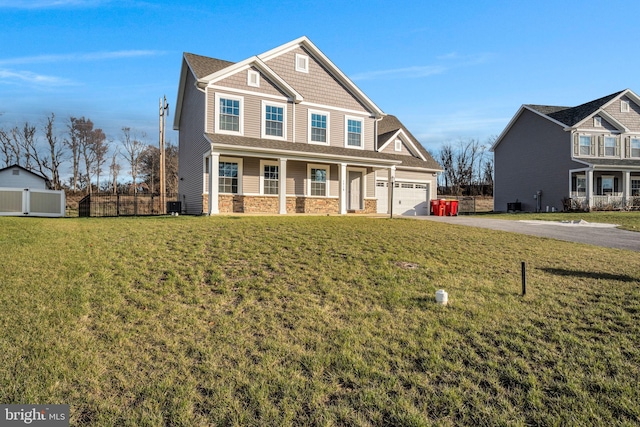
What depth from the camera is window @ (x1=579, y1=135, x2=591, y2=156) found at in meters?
26.3

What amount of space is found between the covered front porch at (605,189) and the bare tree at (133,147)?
140 ft

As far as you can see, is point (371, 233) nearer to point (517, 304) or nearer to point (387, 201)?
point (517, 304)

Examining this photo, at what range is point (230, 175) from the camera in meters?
16.7

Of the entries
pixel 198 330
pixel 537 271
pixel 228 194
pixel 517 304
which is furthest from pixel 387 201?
pixel 198 330

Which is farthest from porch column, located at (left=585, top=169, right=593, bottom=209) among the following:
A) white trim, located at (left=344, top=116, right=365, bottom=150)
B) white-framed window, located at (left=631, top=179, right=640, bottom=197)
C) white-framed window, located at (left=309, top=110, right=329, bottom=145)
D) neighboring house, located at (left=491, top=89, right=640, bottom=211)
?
white-framed window, located at (left=309, top=110, right=329, bottom=145)

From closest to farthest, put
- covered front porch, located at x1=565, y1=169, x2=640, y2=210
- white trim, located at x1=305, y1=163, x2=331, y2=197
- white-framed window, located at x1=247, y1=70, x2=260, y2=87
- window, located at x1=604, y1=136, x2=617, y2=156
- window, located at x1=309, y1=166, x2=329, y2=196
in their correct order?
white-framed window, located at x1=247, y1=70, x2=260, y2=87 → white trim, located at x1=305, y1=163, x2=331, y2=197 → window, located at x1=309, y1=166, x2=329, y2=196 → covered front porch, located at x1=565, y1=169, x2=640, y2=210 → window, located at x1=604, y1=136, x2=617, y2=156

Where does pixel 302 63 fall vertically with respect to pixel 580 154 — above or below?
above

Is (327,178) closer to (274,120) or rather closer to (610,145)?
(274,120)

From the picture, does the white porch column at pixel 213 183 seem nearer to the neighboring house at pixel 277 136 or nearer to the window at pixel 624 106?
the neighboring house at pixel 277 136

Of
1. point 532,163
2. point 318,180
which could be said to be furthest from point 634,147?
point 318,180

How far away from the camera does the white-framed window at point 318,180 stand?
18344 mm

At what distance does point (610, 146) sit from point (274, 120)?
970 inches

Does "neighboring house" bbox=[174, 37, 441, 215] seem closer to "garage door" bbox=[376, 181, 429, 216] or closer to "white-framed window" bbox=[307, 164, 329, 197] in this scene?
"white-framed window" bbox=[307, 164, 329, 197]

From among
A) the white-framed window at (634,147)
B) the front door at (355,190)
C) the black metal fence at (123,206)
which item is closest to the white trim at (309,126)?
the front door at (355,190)
